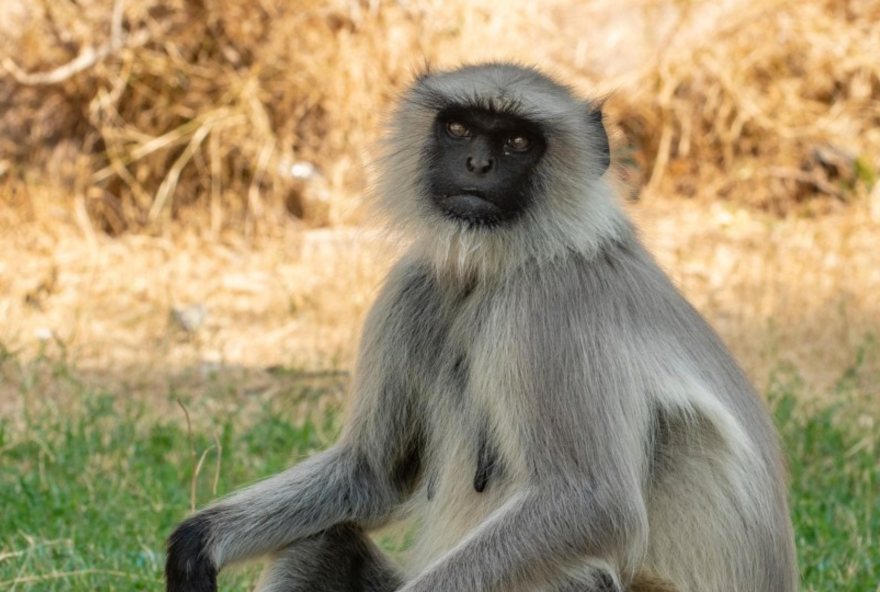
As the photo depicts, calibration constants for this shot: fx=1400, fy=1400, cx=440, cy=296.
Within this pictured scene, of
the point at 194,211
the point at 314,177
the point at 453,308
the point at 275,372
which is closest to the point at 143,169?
the point at 194,211

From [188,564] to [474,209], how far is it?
42.9 inches

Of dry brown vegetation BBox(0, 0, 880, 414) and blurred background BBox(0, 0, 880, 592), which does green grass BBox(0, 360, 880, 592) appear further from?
dry brown vegetation BBox(0, 0, 880, 414)

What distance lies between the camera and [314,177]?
8555mm

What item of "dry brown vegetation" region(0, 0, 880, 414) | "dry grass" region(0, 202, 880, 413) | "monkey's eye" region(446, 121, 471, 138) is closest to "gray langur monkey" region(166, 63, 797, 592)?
"monkey's eye" region(446, 121, 471, 138)

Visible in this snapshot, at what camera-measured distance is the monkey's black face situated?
3.23 metres

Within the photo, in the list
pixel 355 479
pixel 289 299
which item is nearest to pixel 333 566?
pixel 355 479

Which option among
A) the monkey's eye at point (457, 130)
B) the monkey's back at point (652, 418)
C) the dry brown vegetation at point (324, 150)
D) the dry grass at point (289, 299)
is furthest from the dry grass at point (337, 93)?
the monkey's back at point (652, 418)

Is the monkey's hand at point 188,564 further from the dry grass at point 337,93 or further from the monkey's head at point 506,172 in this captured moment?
the dry grass at point 337,93

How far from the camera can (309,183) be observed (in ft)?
27.9

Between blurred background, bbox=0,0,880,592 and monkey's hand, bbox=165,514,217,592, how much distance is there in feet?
7.58

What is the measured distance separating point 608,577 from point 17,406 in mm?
3724

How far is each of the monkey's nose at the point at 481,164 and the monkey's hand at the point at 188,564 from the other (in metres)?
1.11

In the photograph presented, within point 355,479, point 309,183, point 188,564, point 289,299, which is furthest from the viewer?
point 309,183

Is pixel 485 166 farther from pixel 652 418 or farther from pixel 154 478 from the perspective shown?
pixel 154 478
